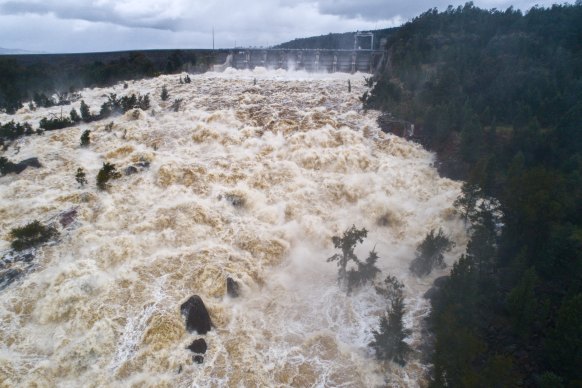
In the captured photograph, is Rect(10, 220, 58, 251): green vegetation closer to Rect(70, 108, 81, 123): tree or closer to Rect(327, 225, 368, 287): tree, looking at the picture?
Rect(327, 225, 368, 287): tree

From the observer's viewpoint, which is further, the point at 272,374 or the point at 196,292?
the point at 196,292

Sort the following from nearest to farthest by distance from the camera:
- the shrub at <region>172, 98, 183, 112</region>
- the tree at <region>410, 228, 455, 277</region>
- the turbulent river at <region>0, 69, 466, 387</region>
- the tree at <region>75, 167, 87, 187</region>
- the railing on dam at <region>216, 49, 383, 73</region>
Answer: the turbulent river at <region>0, 69, 466, 387</region> < the tree at <region>410, 228, 455, 277</region> < the tree at <region>75, 167, 87, 187</region> < the shrub at <region>172, 98, 183, 112</region> < the railing on dam at <region>216, 49, 383, 73</region>

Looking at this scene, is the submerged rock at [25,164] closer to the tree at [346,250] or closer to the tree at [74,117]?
the tree at [74,117]

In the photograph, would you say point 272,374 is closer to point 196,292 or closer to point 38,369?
point 196,292

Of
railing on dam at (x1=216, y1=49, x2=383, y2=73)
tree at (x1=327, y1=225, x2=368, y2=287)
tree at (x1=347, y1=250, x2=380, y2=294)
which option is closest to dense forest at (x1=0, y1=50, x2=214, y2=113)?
railing on dam at (x1=216, y1=49, x2=383, y2=73)

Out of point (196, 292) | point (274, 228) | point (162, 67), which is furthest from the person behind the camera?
point (162, 67)

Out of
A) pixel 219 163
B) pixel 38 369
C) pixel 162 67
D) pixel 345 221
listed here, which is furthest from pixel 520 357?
pixel 162 67

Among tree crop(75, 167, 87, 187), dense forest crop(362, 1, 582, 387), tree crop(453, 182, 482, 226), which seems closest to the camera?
dense forest crop(362, 1, 582, 387)

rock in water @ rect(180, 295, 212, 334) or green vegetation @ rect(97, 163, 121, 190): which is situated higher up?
green vegetation @ rect(97, 163, 121, 190)
